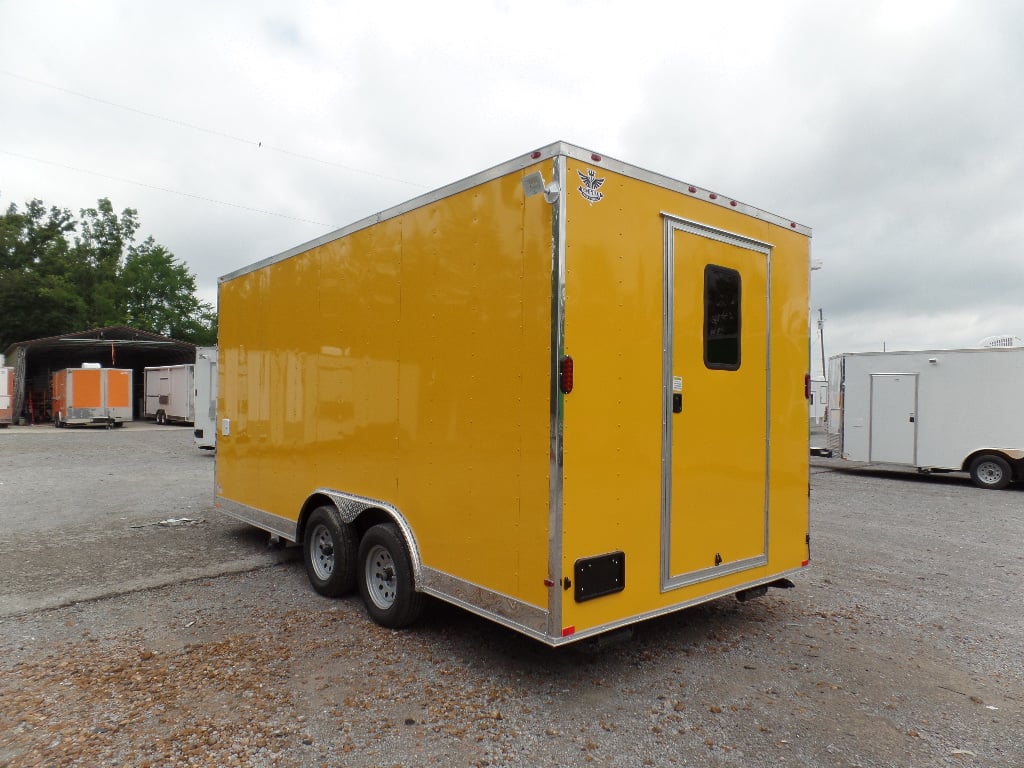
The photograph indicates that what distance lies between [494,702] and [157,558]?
4.55 m

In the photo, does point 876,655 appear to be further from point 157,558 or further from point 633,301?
point 157,558

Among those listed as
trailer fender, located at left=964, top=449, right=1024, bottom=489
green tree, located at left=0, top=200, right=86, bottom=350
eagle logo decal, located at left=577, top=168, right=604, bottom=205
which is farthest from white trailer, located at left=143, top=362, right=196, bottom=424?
eagle logo decal, located at left=577, top=168, right=604, bottom=205

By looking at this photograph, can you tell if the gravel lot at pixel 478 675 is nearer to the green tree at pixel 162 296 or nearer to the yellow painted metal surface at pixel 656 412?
the yellow painted metal surface at pixel 656 412

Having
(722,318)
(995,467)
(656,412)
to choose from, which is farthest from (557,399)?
(995,467)

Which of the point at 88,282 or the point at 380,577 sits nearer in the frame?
the point at 380,577

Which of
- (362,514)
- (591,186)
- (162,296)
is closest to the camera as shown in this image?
(591,186)

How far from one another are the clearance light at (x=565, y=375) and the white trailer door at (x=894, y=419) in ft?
40.0

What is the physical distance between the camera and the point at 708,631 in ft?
15.1

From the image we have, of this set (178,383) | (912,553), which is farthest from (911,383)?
(178,383)

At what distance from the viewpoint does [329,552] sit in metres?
5.30

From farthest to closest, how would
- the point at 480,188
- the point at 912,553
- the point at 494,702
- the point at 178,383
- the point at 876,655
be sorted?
the point at 178,383, the point at 912,553, the point at 876,655, the point at 480,188, the point at 494,702

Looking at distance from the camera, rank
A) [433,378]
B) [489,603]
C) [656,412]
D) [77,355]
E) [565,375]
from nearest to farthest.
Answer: [565,375] → [489,603] → [656,412] → [433,378] → [77,355]

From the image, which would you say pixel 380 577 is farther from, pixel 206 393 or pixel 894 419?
pixel 206 393

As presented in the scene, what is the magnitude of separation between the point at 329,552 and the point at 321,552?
0.13m
